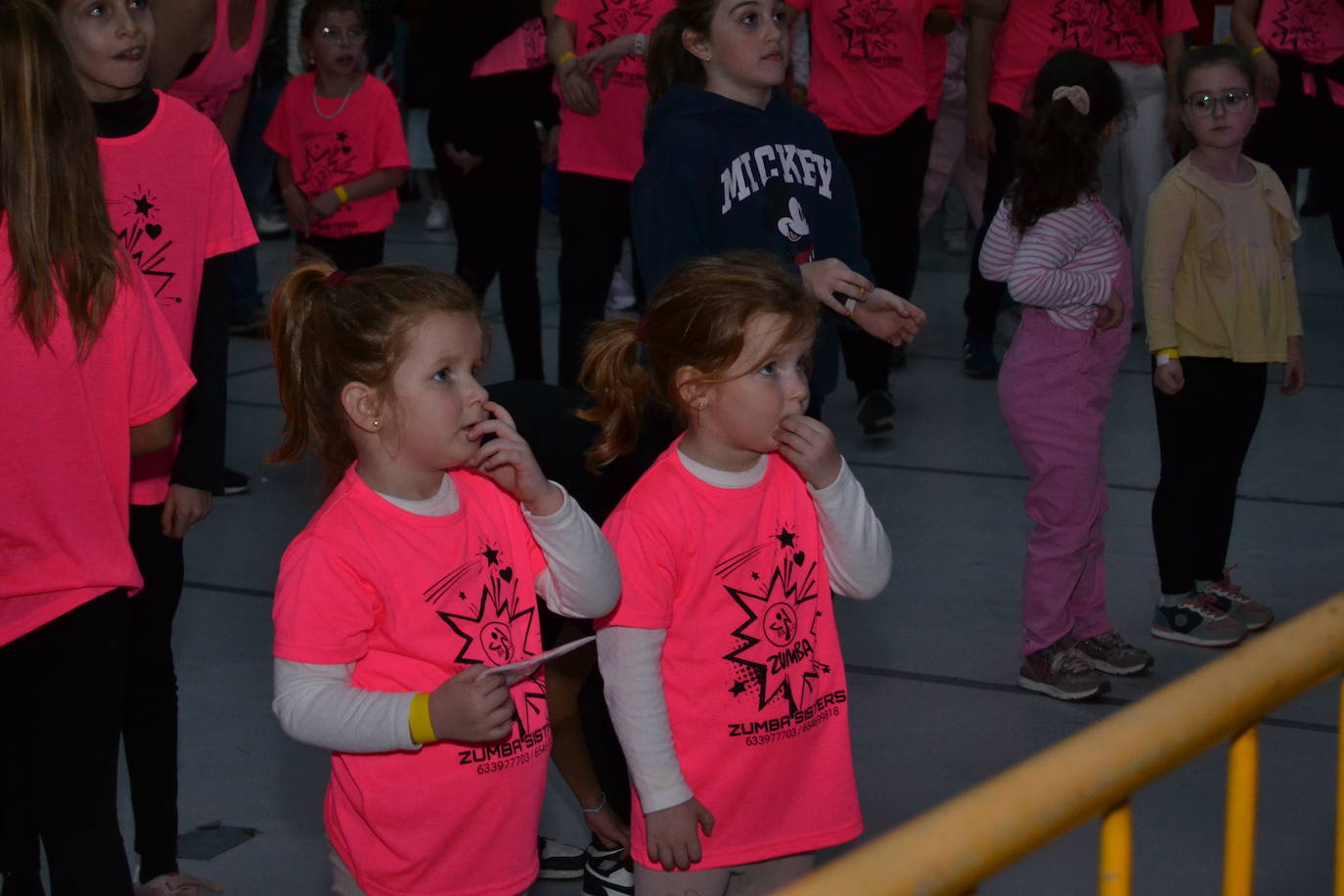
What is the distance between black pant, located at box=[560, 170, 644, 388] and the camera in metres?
5.48

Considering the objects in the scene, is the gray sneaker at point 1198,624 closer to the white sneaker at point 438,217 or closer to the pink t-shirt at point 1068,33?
the pink t-shirt at point 1068,33

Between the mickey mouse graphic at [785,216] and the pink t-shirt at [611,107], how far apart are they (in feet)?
7.19

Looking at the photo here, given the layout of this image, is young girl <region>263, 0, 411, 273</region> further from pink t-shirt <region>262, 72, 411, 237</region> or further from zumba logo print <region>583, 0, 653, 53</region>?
zumba logo print <region>583, 0, 653, 53</region>

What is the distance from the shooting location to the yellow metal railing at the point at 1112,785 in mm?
1069

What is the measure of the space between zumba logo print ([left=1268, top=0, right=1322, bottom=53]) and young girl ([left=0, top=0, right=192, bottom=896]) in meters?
5.55

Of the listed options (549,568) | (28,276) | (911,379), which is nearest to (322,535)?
(549,568)

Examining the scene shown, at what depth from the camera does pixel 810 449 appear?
91.0 inches

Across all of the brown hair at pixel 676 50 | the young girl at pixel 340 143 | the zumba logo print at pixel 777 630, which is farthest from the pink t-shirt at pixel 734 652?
the young girl at pixel 340 143

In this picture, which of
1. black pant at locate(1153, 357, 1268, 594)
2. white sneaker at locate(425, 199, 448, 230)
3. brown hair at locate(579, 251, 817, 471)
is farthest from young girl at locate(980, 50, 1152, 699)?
white sneaker at locate(425, 199, 448, 230)

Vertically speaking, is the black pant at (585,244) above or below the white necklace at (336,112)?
below

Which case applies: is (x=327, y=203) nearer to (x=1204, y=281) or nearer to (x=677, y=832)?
(x=1204, y=281)

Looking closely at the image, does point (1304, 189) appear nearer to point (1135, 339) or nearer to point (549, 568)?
point (1135, 339)

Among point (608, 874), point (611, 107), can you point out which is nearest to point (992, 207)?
point (611, 107)

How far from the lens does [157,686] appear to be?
2.88m
